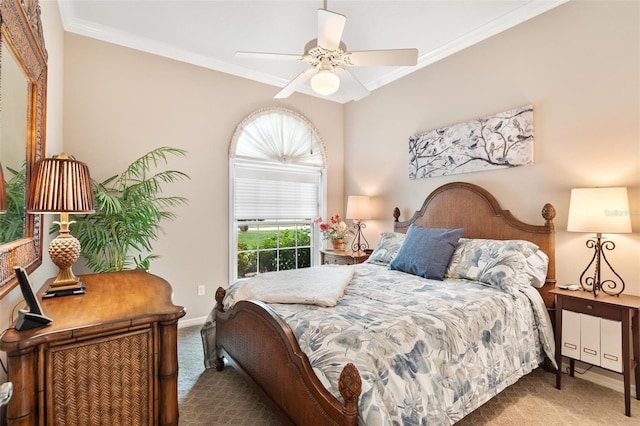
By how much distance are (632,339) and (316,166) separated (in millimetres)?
3553

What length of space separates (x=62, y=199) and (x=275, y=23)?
2.36 meters

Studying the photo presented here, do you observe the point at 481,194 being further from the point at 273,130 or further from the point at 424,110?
the point at 273,130

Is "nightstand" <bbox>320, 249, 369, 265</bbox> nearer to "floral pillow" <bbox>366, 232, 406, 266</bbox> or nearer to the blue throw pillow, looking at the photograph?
"floral pillow" <bbox>366, 232, 406, 266</bbox>

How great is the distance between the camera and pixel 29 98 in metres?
1.56

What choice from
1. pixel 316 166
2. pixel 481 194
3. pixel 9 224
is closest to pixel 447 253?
pixel 481 194

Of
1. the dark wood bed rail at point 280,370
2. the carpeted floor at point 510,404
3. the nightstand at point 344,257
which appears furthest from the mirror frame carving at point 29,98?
the nightstand at point 344,257

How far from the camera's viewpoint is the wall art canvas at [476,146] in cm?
280

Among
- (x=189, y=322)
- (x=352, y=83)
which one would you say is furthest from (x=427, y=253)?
(x=189, y=322)

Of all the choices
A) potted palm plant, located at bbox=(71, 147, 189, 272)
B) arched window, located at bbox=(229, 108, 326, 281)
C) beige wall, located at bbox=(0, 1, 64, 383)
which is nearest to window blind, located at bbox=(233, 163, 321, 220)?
arched window, located at bbox=(229, 108, 326, 281)

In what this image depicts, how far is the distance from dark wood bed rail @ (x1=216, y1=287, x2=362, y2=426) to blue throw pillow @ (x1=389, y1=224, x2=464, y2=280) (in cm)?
143

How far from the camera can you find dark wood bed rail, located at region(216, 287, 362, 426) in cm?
127

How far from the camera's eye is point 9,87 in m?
1.24

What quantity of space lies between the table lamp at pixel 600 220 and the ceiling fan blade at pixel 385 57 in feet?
4.90

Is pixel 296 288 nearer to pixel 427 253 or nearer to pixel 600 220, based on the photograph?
pixel 427 253
